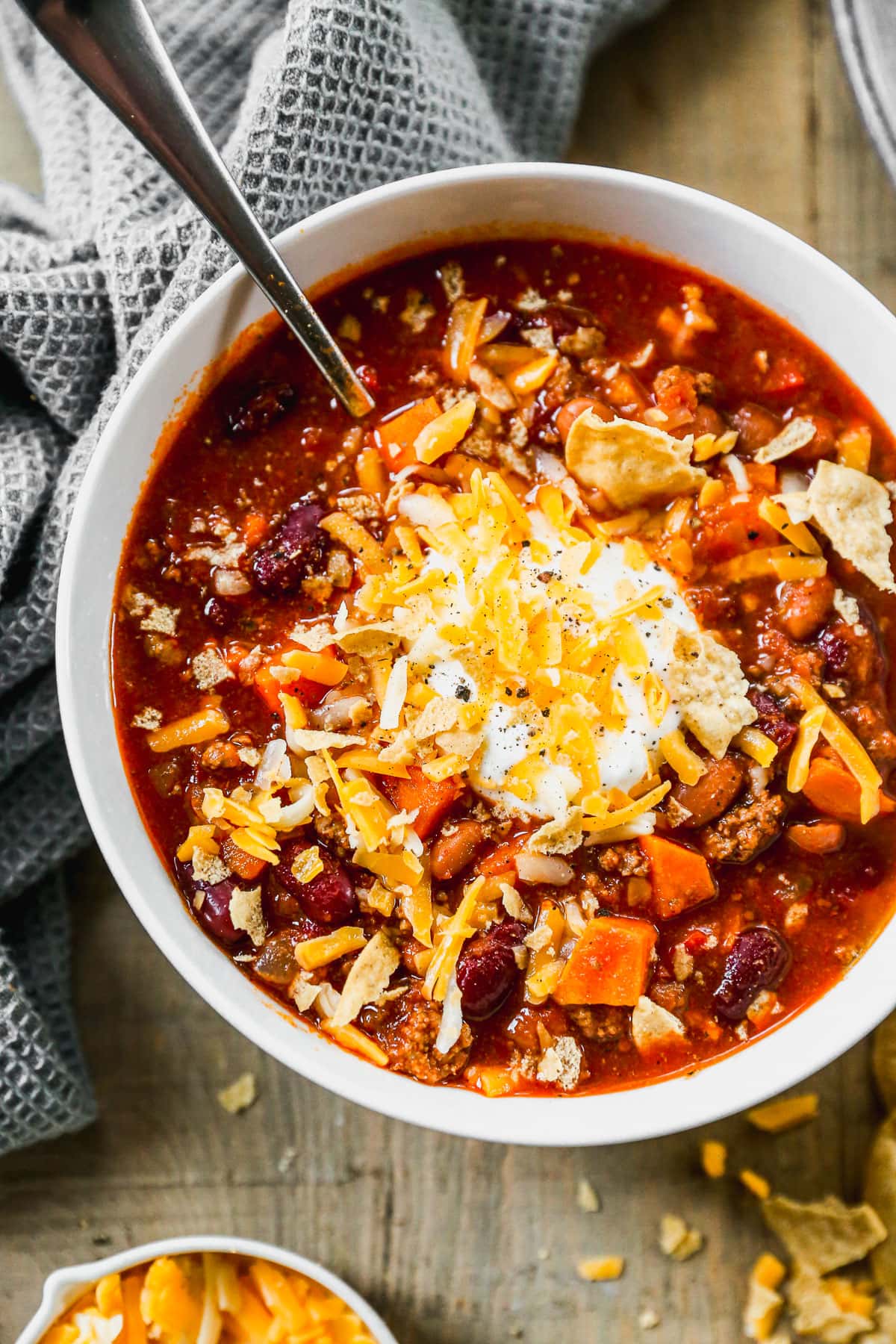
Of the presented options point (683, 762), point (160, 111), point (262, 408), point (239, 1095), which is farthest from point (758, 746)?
point (160, 111)

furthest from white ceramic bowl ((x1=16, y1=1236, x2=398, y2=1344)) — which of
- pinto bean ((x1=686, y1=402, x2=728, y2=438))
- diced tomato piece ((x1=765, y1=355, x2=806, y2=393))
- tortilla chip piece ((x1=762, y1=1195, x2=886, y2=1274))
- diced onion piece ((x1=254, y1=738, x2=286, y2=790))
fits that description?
diced tomato piece ((x1=765, y1=355, x2=806, y2=393))

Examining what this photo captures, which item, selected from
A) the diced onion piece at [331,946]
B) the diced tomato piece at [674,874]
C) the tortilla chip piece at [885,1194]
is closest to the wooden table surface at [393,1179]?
the tortilla chip piece at [885,1194]

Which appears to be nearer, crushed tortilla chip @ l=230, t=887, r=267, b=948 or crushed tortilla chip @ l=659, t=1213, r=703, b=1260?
crushed tortilla chip @ l=230, t=887, r=267, b=948

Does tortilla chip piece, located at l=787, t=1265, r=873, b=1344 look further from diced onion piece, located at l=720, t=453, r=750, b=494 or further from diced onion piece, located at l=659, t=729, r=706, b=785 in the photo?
diced onion piece, located at l=720, t=453, r=750, b=494

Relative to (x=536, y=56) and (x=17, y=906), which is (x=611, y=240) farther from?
(x=17, y=906)

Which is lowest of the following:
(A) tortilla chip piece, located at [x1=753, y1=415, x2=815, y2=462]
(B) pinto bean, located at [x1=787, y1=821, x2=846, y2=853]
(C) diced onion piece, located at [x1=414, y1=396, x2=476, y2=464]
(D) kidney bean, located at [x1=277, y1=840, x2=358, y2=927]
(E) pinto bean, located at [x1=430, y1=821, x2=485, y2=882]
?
(B) pinto bean, located at [x1=787, y1=821, x2=846, y2=853]

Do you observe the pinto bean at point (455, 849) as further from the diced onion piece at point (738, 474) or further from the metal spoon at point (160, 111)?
the metal spoon at point (160, 111)
